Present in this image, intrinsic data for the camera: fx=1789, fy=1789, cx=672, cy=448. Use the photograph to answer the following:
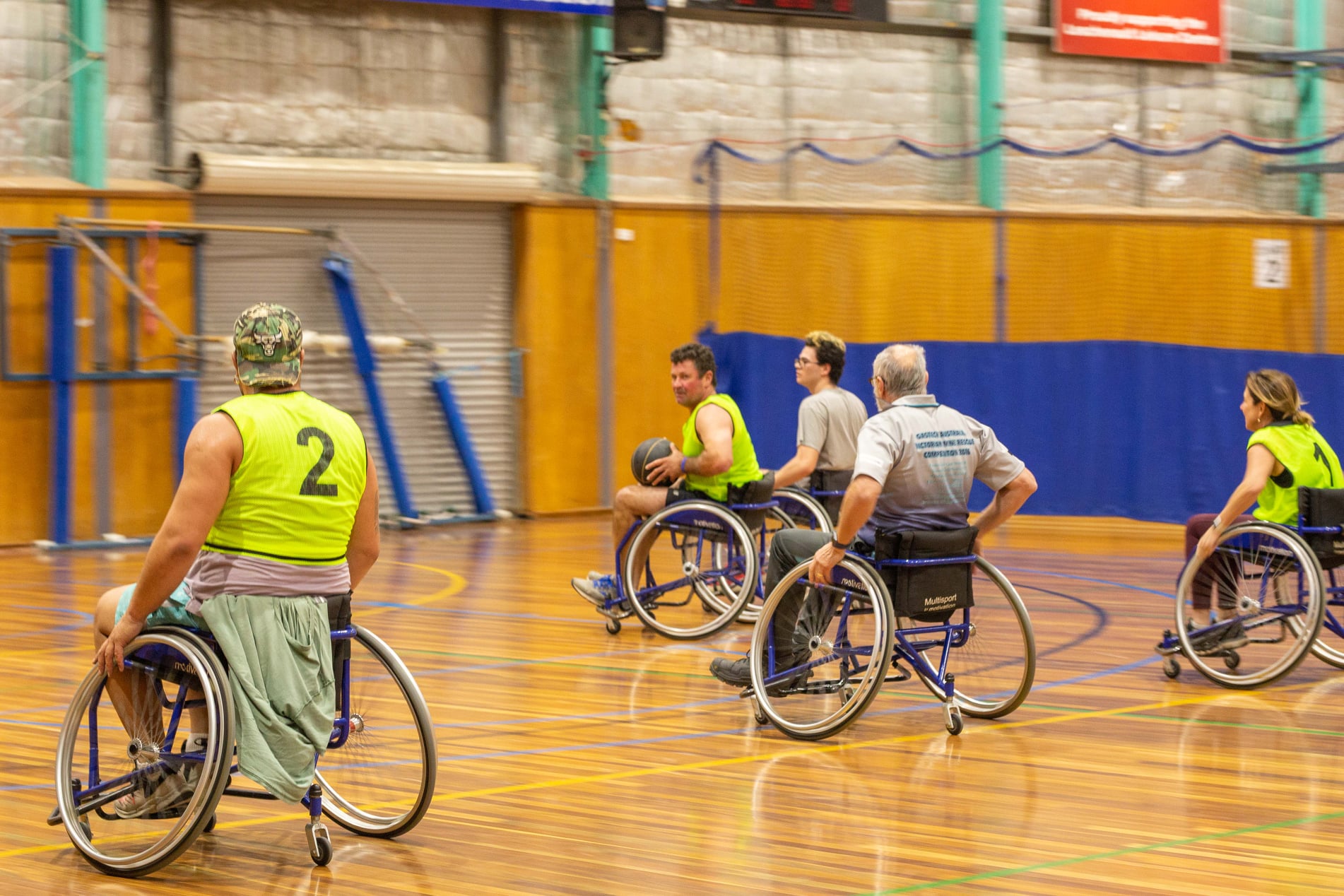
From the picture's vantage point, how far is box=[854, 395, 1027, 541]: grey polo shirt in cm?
584

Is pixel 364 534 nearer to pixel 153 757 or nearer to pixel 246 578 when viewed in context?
pixel 246 578

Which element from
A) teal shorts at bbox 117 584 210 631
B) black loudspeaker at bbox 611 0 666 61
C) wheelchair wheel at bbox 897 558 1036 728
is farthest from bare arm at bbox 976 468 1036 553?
black loudspeaker at bbox 611 0 666 61

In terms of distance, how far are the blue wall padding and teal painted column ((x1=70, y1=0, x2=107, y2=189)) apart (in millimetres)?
4711

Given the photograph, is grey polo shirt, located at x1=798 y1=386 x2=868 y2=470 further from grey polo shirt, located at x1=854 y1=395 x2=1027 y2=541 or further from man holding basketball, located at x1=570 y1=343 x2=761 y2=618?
grey polo shirt, located at x1=854 y1=395 x2=1027 y2=541

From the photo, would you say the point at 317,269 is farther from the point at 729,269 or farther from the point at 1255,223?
the point at 1255,223

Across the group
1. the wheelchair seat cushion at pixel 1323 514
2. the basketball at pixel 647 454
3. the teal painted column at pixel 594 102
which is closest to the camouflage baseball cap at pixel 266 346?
the basketball at pixel 647 454

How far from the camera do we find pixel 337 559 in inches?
173

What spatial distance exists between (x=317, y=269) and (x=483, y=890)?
9889mm

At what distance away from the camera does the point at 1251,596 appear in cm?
689

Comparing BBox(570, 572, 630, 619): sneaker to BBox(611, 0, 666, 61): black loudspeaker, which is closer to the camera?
BBox(570, 572, 630, 619): sneaker

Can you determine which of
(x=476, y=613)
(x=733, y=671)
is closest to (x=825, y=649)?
(x=733, y=671)

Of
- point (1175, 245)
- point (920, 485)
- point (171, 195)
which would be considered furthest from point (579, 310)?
point (920, 485)

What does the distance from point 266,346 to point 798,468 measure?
174 inches

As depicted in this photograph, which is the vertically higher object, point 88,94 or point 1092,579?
point 88,94
